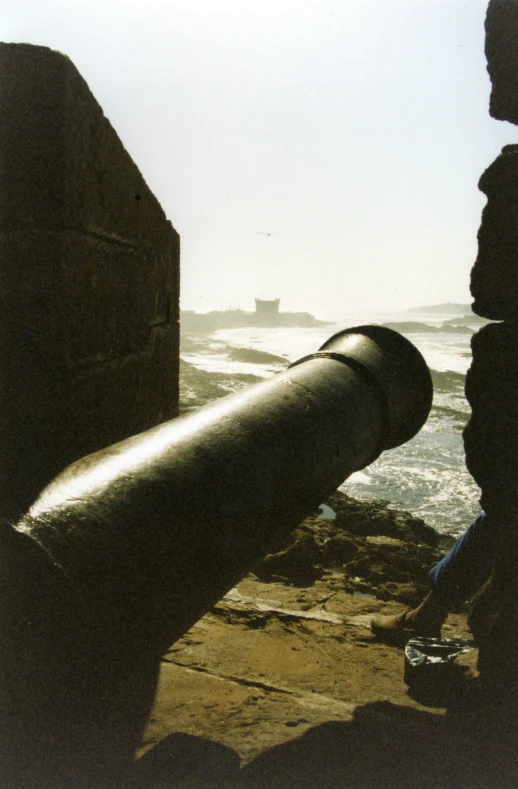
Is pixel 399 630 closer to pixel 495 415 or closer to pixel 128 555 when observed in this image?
pixel 495 415

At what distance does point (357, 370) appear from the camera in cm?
287

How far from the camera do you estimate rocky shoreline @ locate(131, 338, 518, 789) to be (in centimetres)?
197

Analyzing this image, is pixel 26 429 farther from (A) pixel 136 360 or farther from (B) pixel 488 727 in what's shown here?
(B) pixel 488 727

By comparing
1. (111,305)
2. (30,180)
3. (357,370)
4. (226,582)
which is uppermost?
(30,180)

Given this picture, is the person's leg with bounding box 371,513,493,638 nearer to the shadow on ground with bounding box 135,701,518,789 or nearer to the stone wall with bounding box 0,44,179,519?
the shadow on ground with bounding box 135,701,518,789

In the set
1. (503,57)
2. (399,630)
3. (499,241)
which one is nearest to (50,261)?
(499,241)

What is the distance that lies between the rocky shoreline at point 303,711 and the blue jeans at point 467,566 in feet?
1.09

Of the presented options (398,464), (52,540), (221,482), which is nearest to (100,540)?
(52,540)

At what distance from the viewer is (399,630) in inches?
131

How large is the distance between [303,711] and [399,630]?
1.11 metres

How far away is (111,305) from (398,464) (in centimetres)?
855

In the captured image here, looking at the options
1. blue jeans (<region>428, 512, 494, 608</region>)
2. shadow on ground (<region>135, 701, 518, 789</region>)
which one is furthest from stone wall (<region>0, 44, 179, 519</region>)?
blue jeans (<region>428, 512, 494, 608</region>)

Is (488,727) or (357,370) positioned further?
(357,370)

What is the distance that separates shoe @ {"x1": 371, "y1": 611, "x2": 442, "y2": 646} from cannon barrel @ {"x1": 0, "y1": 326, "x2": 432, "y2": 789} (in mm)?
1410
